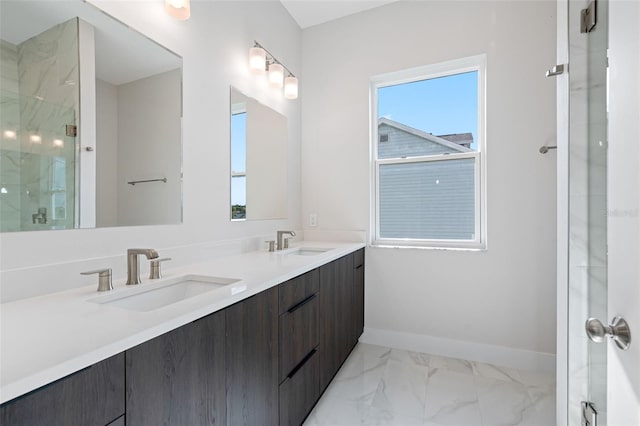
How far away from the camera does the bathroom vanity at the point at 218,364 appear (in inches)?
22.2

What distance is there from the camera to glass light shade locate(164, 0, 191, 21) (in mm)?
1331

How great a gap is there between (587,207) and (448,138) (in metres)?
1.30

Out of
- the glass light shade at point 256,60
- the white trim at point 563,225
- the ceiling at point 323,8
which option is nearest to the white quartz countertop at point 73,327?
the white trim at point 563,225

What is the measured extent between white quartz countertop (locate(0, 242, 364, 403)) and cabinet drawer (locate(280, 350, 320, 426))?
0.52 m

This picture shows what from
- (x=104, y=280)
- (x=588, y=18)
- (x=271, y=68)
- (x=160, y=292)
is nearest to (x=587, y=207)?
(x=588, y=18)

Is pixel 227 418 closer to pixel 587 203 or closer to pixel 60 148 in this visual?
pixel 60 148

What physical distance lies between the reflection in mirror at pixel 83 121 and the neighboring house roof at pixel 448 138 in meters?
1.71

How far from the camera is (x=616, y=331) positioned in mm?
649

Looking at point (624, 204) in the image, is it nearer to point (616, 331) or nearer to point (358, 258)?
point (616, 331)

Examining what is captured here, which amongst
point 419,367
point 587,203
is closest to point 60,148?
point 587,203

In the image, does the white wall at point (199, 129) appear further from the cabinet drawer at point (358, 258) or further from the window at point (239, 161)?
the cabinet drawer at point (358, 258)

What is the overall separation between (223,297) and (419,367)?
69.1 inches

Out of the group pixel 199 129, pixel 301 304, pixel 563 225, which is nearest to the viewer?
pixel 563 225

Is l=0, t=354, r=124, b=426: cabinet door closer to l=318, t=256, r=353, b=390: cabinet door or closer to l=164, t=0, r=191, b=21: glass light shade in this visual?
l=318, t=256, r=353, b=390: cabinet door
